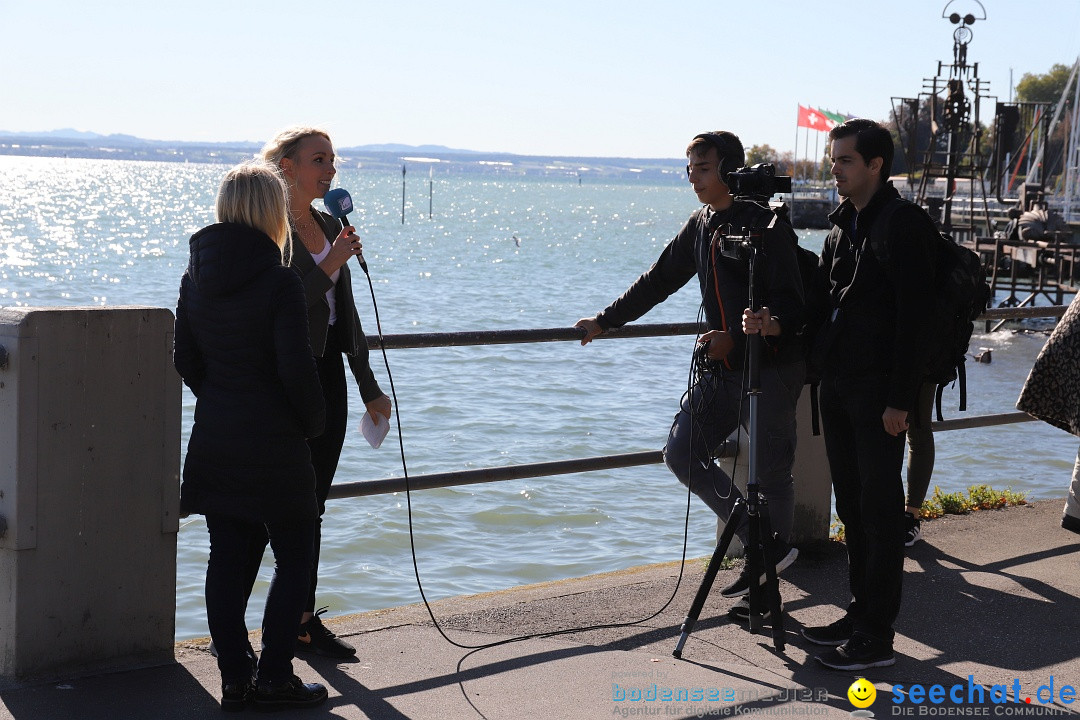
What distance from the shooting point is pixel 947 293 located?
13.5ft

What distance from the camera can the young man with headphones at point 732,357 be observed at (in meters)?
4.49

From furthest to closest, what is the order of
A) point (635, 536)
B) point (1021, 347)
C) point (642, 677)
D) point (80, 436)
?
point (1021, 347) → point (635, 536) → point (642, 677) → point (80, 436)

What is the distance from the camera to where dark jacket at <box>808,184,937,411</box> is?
403 cm

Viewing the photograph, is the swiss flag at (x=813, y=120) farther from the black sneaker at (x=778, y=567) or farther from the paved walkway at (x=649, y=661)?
the black sneaker at (x=778, y=567)

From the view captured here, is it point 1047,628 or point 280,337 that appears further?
point 1047,628

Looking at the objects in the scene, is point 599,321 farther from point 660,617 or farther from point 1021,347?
point 1021,347

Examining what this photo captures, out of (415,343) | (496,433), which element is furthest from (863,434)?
(496,433)

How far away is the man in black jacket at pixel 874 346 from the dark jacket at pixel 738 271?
18 cm

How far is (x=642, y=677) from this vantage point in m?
4.10

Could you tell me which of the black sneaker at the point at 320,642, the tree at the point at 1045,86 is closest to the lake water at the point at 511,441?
the black sneaker at the point at 320,642

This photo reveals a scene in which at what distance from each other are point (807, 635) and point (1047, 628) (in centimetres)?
100

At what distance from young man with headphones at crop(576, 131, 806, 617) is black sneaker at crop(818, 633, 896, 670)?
423mm

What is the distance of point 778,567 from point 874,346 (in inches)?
42.2

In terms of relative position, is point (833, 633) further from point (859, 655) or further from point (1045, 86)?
point (1045, 86)
